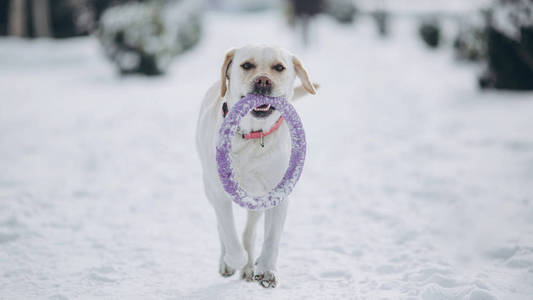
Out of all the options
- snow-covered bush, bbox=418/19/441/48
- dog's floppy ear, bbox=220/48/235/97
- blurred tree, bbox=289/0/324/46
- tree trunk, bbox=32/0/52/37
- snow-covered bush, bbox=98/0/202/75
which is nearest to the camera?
dog's floppy ear, bbox=220/48/235/97

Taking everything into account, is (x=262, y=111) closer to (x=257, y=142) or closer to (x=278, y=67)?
(x=257, y=142)

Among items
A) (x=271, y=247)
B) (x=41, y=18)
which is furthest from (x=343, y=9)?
(x=271, y=247)

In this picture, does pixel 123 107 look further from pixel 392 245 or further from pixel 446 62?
pixel 446 62

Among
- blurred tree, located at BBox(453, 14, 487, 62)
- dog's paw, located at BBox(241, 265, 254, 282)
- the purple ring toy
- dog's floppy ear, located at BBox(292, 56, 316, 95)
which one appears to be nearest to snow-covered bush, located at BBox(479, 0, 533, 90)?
blurred tree, located at BBox(453, 14, 487, 62)

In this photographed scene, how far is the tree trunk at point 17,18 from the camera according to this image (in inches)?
685

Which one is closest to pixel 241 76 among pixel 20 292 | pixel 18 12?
pixel 20 292

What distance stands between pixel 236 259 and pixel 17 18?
1869 cm

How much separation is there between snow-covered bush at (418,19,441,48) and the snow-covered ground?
30.0ft

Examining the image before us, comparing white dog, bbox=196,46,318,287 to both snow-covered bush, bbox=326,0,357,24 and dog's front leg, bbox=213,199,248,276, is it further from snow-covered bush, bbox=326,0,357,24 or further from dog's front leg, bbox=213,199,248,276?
snow-covered bush, bbox=326,0,357,24

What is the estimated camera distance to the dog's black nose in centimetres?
262

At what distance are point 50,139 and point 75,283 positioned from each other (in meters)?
4.65

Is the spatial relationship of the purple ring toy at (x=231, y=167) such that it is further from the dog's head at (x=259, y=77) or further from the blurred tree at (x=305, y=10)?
the blurred tree at (x=305, y=10)

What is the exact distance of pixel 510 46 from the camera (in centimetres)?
934

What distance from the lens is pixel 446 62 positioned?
15945 millimetres
